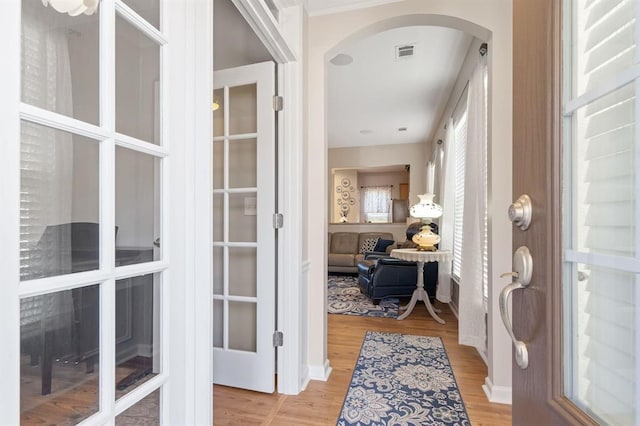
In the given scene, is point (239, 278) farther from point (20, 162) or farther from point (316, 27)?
point (316, 27)

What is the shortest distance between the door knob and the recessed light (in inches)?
116

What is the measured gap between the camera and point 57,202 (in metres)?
0.68

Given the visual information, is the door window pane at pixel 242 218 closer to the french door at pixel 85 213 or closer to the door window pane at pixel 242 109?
the door window pane at pixel 242 109

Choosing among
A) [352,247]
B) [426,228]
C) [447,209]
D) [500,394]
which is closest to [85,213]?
[500,394]

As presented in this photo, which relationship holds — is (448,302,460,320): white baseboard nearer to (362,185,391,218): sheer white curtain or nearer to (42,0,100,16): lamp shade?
(42,0,100,16): lamp shade

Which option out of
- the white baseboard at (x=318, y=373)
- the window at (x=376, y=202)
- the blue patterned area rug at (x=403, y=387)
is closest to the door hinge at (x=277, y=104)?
the white baseboard at (x=318, y=373)

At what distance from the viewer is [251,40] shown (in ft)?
7.55

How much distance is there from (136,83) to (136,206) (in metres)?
0.35

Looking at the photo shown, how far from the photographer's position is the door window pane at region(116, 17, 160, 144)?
0.83m

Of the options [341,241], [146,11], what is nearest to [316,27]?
[146,11]

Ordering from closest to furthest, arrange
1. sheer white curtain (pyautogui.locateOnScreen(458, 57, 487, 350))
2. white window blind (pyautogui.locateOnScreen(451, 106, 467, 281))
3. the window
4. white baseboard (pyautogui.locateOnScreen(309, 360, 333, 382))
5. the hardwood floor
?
1. the hardwood floor
2. white baseboard (pyautogui.locateOnScreen(309, 360, 333, 382))
3. sheer white curtain (pyautogui.locateOnScreen(458, 57, 487, 350))
4. white window blind (pyautogui.locateOnScreen(451, 106, 467, 281))
5. the window

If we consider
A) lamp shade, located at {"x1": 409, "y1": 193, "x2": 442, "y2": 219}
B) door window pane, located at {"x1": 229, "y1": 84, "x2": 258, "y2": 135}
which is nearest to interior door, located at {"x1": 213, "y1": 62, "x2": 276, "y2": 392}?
door window pane, located at {"x1": 229, "y1": 84, "x2": 258, "y2": 135}

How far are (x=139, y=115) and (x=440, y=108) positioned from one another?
15.0ft

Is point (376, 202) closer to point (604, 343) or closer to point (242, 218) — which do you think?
point (242, 218)
